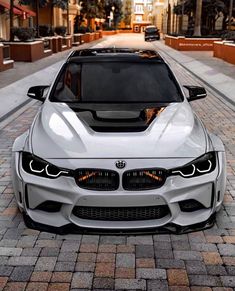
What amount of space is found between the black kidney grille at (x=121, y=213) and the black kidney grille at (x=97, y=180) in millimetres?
196

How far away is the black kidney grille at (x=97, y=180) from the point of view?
12.5ft

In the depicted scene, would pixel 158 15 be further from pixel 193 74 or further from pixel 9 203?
pixel 9 203

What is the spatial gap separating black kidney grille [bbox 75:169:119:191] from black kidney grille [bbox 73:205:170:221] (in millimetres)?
196

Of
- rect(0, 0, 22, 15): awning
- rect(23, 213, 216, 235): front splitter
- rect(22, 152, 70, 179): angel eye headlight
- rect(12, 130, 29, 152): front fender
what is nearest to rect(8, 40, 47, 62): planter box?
rect(0, 0, 22, 15): awning

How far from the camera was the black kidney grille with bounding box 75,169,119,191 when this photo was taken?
380 centimetres

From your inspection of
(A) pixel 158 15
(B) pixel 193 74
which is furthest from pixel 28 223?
(A) pixel 158 15

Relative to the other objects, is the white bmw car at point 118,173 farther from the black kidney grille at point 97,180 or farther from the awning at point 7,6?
the awning at point 7,6

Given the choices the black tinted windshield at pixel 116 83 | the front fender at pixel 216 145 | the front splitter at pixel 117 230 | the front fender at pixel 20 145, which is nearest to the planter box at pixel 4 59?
the black tinted windshield at pixel 116 83

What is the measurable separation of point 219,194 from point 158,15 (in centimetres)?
10920

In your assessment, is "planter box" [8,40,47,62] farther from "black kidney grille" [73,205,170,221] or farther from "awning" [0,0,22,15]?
"black kidney grille" [73,205,170,221]

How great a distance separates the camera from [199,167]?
3.99 metres

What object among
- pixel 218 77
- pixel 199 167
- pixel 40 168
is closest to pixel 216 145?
pixel 199 167

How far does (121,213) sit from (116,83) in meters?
2.04

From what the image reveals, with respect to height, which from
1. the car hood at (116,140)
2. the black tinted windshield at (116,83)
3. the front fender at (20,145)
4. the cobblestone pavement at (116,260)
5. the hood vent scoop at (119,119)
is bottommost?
the cobblestone pavement at (116,260)
